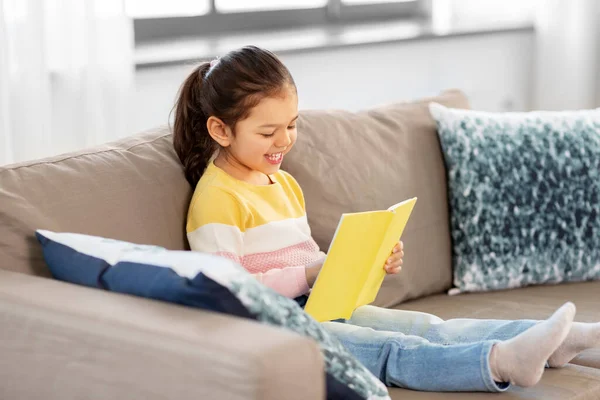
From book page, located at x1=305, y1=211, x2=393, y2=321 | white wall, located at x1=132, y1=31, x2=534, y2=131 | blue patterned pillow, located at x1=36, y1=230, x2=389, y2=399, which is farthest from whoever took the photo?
white wall, located at x1=132, y1=31, x2=534, y2=131

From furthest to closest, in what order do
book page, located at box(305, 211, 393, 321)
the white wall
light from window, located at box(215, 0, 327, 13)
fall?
light from window, located at box(215, 0, 327, 13), the white wall, book page, located at box(305, 211, 393, 321)

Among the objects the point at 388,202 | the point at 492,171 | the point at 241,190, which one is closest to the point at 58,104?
the point at 241,190

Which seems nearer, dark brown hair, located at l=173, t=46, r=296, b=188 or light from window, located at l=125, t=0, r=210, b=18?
dark brown hair, located at l=173, t=46, r=296, b=188

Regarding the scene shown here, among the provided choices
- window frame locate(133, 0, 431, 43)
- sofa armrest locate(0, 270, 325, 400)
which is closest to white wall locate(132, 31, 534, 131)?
window frame locate(133, 0, 431, 43)

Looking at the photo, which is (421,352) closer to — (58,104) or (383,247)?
(383,247)

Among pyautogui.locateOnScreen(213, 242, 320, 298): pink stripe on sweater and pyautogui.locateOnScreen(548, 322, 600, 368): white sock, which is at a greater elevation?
pyautogui.locateOnScreen(213, 242, 320, 298): pink stripe on sweater

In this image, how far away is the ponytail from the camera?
193cm

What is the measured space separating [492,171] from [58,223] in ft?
3.63

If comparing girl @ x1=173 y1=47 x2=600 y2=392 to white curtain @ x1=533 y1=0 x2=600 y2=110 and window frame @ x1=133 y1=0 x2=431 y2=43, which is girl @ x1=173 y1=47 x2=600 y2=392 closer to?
window frame @ x1=133 y1=0 x2=431 y2=43

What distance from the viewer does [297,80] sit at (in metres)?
3.04

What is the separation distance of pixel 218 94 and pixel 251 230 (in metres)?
0.28

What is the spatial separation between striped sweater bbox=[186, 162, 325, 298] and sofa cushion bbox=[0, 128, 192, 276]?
6cm

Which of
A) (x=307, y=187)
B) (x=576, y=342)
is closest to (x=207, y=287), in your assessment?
(x=576, y=342)

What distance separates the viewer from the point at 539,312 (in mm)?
2129
